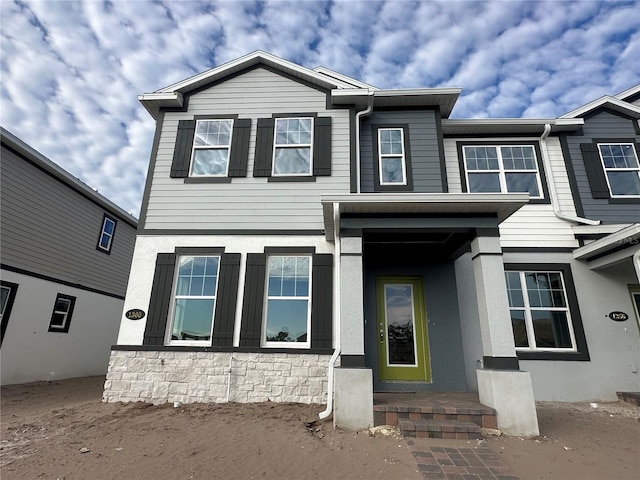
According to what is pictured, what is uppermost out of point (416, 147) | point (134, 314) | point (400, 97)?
point (400, 97)

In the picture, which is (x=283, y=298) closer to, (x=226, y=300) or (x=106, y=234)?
(x=226, y=300)

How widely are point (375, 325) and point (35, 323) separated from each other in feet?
29.2

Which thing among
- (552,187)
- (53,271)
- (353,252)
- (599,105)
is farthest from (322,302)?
(53,271)

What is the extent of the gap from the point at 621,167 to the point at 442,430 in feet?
24.6

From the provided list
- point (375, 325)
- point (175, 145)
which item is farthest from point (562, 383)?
point (175, 145)

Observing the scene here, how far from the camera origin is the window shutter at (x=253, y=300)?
562 centimetres

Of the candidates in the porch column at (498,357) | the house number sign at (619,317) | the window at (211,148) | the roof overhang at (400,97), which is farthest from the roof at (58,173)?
the house number sign at (619,317)

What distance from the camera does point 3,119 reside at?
834 cm

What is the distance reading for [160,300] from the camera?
5.89m

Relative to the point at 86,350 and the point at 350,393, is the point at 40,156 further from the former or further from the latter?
the point at 350,393

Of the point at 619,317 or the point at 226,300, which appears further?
the point at 619,317

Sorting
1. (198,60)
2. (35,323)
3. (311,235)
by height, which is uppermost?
(198,60)

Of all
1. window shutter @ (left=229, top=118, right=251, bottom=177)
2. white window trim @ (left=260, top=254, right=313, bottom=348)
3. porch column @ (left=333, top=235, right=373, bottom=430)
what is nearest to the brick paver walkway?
porch column @ (left=333, top=235, right=373, bottom=430)

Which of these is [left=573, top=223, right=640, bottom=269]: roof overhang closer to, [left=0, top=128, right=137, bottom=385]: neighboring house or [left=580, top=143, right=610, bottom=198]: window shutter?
[left=580, top=143, right=610, bottom=198]: window shutter
